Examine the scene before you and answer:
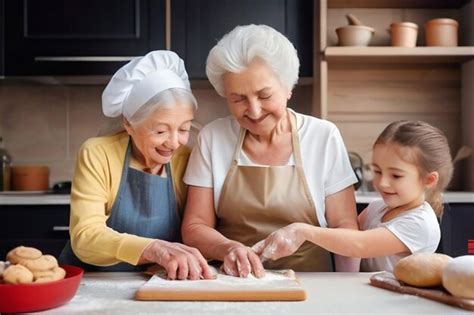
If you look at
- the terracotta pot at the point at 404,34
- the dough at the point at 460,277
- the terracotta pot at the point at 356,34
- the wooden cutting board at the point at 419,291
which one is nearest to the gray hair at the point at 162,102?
the wooden cutting board at the point at 419,291

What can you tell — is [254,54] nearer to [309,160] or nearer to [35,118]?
[309,160]

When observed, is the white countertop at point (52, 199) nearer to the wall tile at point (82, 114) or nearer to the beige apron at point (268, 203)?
the wall tile at point (82, 114)

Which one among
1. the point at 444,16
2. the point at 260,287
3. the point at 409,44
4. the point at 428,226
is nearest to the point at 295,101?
the point at 409,44

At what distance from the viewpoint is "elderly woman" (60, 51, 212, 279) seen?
4.61 feet

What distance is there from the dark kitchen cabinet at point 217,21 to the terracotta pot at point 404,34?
0.37 metres

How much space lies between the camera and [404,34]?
282 cm

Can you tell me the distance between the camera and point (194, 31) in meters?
2.85

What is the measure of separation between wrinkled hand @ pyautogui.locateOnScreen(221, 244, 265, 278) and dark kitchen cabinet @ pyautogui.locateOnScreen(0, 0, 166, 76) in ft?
5.70

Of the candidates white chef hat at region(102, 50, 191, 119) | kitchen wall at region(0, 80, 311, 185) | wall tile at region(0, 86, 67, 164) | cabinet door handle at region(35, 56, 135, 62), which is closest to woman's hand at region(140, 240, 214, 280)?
white chef hat at region(102, 50, 191, 119)

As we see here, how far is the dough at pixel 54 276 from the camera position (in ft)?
3.36

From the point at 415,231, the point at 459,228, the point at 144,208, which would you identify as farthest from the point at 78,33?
the point at 415,231

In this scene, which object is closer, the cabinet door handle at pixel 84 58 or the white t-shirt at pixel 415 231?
the white t-shirt at pixel 415 231

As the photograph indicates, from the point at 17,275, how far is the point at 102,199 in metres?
0.44

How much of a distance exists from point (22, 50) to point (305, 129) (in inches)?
68.0
